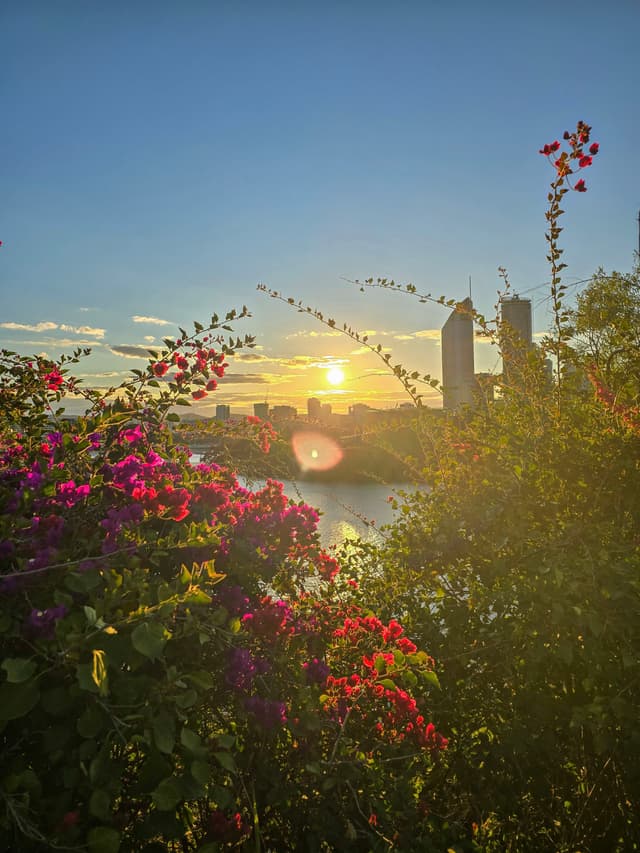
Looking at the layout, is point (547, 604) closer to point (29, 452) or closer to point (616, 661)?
point (616, 661)

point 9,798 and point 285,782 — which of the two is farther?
point 285,782

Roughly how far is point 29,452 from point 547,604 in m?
2.19

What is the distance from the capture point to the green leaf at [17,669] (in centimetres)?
120

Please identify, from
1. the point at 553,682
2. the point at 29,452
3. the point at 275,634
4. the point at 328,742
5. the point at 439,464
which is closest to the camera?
the point at 328,742

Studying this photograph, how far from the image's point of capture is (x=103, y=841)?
3.94ft

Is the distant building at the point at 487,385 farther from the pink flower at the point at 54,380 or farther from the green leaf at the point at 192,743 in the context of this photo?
the green leaf at the point at 192,743

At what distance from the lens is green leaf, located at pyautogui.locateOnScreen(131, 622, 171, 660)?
4.11ft

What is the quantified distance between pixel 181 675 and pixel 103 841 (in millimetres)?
356

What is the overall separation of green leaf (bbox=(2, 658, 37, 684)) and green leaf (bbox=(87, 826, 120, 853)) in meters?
0.37

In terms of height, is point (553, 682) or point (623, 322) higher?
point (623, 322)

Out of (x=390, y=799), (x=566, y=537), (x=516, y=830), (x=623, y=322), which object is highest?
(x=623, y=322)

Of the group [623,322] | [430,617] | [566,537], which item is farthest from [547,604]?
[623,322]

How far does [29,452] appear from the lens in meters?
2.37

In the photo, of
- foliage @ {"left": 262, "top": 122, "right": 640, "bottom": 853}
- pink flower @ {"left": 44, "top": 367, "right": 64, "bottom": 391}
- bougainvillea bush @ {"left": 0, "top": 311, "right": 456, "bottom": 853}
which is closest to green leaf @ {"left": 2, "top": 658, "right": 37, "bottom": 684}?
bougainvillea bush @ {"left": 0, "top": 311, "right": 456, "bottom": 853}
